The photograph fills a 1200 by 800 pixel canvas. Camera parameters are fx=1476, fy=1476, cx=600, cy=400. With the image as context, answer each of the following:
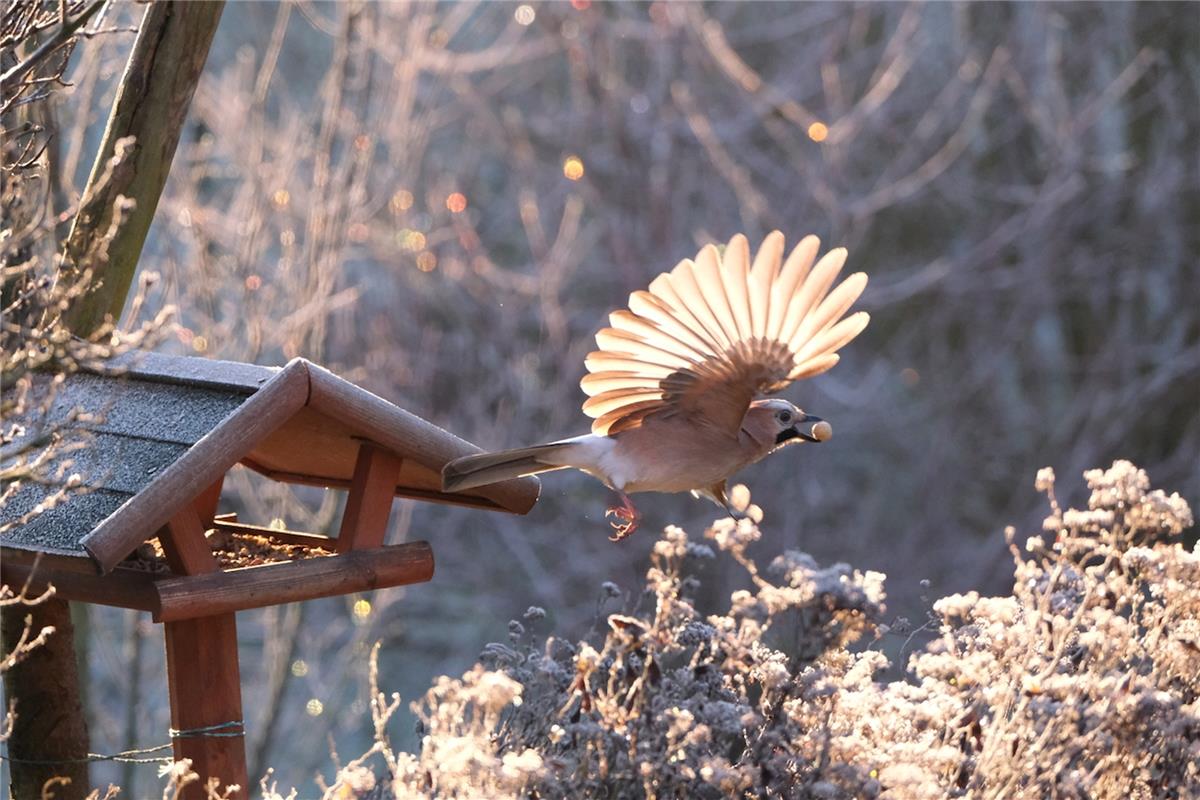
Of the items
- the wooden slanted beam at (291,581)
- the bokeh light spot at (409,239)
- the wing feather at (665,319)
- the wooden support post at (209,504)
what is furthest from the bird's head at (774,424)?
the bokeh light spot at (409,239)

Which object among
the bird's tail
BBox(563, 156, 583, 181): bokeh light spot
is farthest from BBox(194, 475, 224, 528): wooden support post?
BBox(563, 156, 583, 181): bokeh light spot

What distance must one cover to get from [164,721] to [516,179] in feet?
12.3

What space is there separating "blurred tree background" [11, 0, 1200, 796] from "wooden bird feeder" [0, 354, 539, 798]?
11.3ft

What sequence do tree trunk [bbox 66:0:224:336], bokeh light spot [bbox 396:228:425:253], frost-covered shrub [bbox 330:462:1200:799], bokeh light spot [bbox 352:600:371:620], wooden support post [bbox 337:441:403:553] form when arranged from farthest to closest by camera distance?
1. bokeh light spot [bbox 396:228:425:253]
2. bokeh light spot [bbox 352:600:371:620]
3. tree trunk [bbox 66:0:224:336]
4. wooden support post [bbox 337:441:403:553]
5. frost-covered shrub [bbox 330:462:1200:799]

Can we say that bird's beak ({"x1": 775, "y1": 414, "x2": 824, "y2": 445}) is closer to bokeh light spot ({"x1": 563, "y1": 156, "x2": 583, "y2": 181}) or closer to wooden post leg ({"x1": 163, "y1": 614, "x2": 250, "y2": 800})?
wooden post leg ({"x1": 163, "y1": 614, "x2": 250, "y2": 800})

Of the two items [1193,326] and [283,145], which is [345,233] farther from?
[1193,326]

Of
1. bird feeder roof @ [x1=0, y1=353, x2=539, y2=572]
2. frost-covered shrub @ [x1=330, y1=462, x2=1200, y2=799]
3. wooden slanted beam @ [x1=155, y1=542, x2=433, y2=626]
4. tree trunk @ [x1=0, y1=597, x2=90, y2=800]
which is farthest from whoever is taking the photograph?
tree trunk @ [x1=0, y1=597, x2=90, y2=800]

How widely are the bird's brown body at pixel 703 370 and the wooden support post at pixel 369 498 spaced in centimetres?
15

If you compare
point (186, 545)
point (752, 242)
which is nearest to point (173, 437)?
point (186, 545)

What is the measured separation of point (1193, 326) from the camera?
30.8ft

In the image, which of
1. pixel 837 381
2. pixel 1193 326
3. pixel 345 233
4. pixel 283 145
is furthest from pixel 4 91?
pixel 1193 326

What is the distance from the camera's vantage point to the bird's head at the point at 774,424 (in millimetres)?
3164

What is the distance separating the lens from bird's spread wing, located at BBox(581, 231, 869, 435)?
265 cm

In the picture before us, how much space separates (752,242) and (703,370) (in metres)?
5.10
